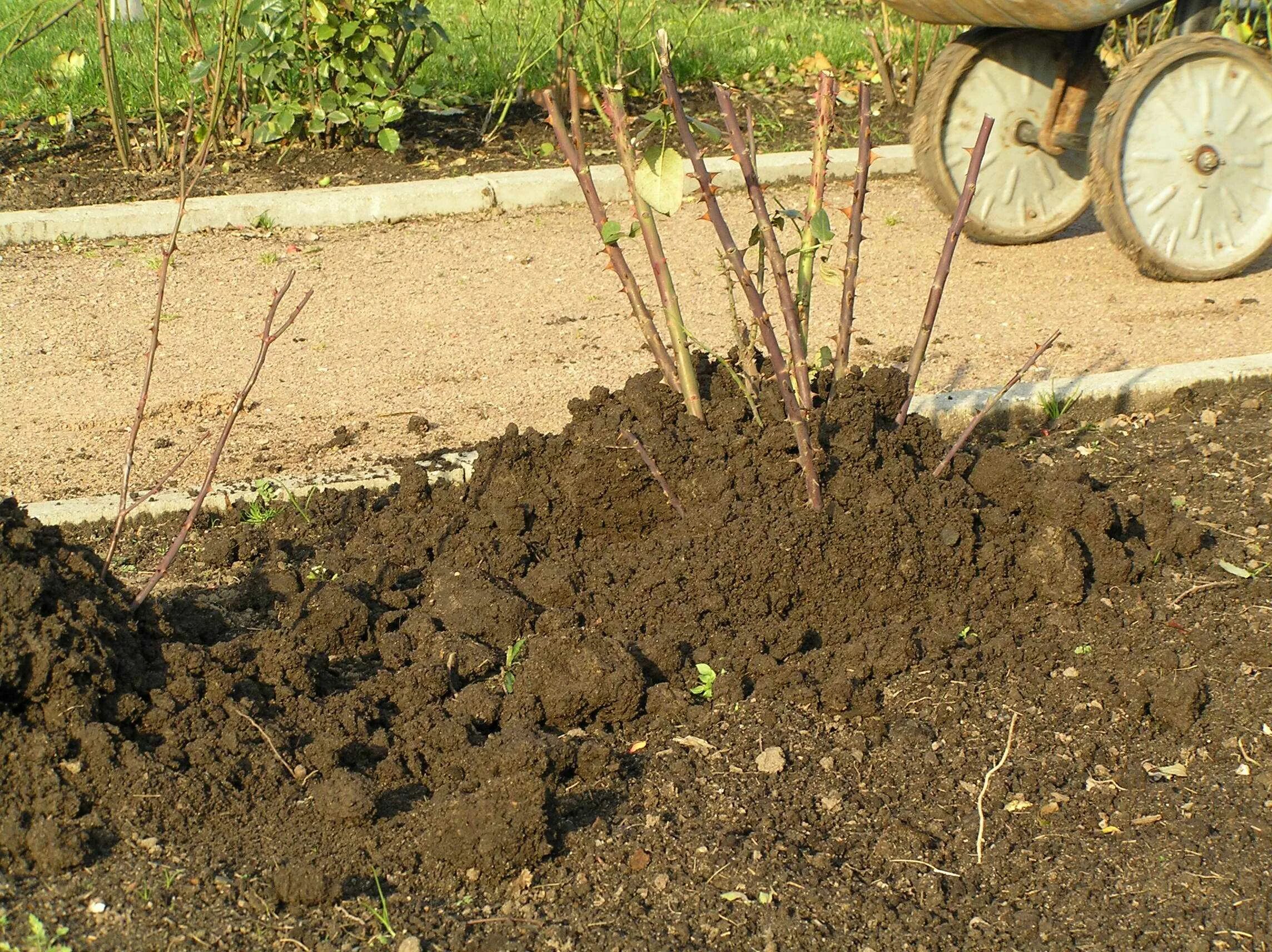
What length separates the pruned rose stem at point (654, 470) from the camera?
3.18 m

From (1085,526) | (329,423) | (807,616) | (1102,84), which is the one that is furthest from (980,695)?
(1102,84)

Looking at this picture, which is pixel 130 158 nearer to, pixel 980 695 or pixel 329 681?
pixel 329 681

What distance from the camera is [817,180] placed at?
3191mm

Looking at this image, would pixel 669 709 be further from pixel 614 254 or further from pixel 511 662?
pixel 614 254

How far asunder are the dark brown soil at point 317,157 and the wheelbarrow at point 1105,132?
167cm

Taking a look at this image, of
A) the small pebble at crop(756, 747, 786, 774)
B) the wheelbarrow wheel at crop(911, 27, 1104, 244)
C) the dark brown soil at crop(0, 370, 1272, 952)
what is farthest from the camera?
the wheelbarrow wheel at crop(911, 27, 1104, 244)


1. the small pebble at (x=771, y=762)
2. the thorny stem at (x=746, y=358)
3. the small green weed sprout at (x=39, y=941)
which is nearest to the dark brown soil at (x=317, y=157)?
the thorny stem at (x=746, y=358)

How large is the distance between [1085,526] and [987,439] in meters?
0.85

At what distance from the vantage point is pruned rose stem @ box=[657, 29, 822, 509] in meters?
2.72

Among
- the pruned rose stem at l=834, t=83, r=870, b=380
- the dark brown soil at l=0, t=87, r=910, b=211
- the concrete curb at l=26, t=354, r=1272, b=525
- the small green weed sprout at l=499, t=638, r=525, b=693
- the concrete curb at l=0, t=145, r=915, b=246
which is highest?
the pruned rose stem at l=834, t=83, r=870, b=380

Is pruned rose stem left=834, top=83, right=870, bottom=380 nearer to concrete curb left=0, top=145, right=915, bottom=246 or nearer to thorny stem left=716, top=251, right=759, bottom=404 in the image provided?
thorny stem left=716, top=251, right=759, bottom=404

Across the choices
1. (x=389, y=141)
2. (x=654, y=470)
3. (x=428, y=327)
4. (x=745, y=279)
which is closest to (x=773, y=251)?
(x=745, y=279)

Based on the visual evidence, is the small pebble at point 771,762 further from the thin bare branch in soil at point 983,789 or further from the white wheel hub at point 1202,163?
the white wheel hub at point 1202,163

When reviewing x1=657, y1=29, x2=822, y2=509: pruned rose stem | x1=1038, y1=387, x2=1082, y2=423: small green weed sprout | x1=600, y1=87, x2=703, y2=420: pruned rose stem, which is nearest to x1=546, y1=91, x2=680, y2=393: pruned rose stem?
x1=600, y1=87, x2=703, y2=420: pruned rose stem
